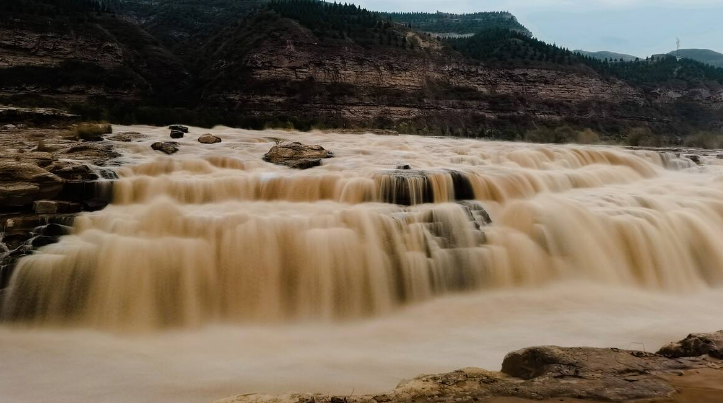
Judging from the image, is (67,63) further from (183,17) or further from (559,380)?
(559,380)

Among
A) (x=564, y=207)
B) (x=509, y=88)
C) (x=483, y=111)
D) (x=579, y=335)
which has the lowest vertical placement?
(x=579, y=335)

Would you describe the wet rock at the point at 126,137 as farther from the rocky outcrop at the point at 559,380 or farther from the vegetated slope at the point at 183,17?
the vegetated slope at the point at 183,17

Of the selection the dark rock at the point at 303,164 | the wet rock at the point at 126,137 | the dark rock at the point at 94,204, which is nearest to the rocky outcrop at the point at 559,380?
the dark rock at the point at 94,204

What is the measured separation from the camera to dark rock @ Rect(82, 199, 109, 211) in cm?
823

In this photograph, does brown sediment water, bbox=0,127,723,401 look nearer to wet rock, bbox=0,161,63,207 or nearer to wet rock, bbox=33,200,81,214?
wet rock, bbox=33,200,81,214

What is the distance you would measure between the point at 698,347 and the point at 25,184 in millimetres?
10133

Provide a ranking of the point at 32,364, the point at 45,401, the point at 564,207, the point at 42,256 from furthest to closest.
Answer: the point at 564,207
the point at 42,256
the point at 32,364
the point at 45,401

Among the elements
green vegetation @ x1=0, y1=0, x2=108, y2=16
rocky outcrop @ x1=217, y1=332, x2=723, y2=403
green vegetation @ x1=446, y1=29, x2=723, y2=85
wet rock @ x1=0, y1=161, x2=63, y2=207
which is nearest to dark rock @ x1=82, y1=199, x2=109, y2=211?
wet rock @ x1=0, y1=161, x2=63, y2=207

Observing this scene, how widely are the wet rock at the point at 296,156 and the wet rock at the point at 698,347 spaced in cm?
955

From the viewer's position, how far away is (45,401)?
429cm

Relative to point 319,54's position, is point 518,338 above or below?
below

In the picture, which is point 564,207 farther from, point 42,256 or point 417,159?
point 42,256

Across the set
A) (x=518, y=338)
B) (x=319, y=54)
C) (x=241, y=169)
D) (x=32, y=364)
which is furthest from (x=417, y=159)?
(x=319, y=54)

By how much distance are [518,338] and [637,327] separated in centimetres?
169
